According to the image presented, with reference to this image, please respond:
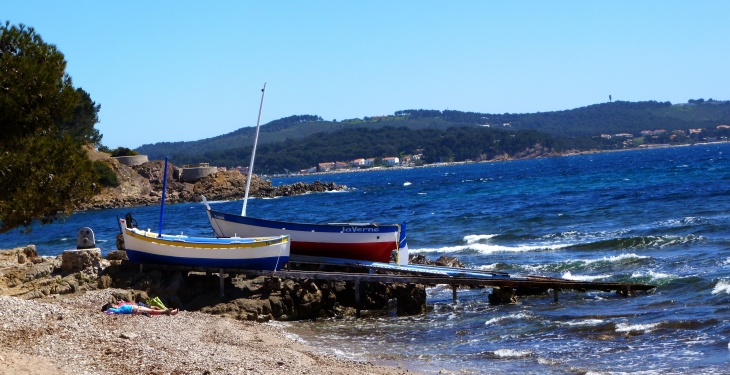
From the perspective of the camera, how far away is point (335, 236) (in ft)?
71.4

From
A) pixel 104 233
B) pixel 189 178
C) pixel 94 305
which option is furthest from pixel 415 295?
pixel 189 178

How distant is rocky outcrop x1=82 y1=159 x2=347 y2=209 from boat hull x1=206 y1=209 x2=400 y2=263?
175ft

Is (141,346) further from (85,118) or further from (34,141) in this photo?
(85,118)

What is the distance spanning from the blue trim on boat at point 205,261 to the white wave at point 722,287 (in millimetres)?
10732

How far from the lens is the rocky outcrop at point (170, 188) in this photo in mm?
76062

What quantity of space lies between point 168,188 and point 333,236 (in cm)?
6524

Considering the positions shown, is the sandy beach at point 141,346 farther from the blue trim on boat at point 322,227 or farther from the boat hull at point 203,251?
the blue trim on boat at point 322,227

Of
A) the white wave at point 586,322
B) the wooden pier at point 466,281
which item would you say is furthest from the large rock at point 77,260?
the white wave at point 586,322

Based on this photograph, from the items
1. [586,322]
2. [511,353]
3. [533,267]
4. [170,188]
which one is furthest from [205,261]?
[170,188]

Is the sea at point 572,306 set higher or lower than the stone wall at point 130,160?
lower

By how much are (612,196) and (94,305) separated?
38.1 metres

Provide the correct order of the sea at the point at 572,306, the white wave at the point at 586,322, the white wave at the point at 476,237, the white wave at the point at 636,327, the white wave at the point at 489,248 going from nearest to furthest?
the sea at the point at 572,306, the white wave at the point at 636,327, the white wave at the point at 586,322, the white wave at the point at 489,248, the white wave at the point at 476,237

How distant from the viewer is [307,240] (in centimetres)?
2192

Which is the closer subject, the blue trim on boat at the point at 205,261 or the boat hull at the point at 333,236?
the blue trim on boat at the point at 205,261
